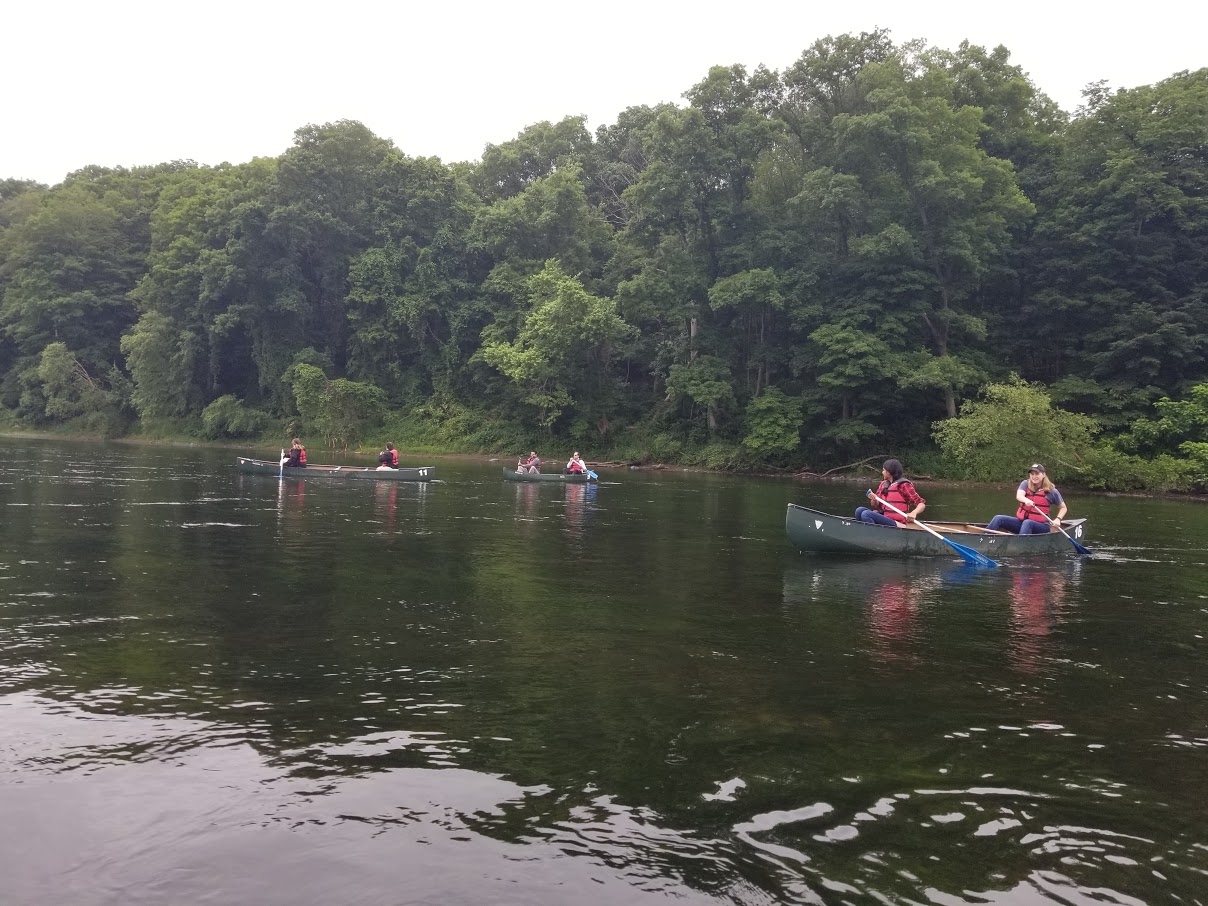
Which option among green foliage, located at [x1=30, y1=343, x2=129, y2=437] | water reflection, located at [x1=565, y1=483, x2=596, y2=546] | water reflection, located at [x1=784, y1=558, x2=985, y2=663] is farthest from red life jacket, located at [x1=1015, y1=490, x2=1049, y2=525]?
green foliage, located at [x1=30, y1=343, x2=129, y2=437]

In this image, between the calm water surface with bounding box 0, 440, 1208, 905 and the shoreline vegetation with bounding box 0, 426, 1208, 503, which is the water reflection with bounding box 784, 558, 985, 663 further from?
the shoreline vegetation with bounding box 0, 426, 1208, 503

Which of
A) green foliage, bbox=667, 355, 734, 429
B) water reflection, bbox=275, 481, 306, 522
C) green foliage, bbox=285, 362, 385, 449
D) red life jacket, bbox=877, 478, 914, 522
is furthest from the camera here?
green foliage, bbox=285, 362, 385, 449

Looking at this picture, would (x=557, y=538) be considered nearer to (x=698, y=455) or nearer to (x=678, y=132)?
(x=698, y=455)

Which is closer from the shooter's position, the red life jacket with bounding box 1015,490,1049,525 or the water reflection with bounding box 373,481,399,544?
the red life jacket with bounding box 1015,490,1049,525

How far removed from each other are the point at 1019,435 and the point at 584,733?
35499mm

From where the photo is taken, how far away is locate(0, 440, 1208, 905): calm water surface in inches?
197

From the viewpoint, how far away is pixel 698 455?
157ft

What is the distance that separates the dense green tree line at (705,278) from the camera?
140ft

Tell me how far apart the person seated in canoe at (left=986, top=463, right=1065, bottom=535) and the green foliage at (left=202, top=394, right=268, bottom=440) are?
52157 mm

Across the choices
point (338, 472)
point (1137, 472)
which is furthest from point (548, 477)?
point (1137, 472)

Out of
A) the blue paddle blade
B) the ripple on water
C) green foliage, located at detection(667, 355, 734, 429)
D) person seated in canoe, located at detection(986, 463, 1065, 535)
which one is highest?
green foliage, located at detection(667, 355, 734, 429)

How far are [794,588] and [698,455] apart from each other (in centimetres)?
3416

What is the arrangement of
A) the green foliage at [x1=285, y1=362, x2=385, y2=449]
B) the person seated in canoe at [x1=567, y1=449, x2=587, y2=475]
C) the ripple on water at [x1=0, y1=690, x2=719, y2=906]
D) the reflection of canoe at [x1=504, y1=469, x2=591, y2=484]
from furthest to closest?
the green foliage at [x1=285, y1=362, x2=385, y2=449] → the person seated in canoe at [x1=567, y1=449, x2=587, y2=475] → the reflection of canoe at [x1=504, y1=469, x2=591, y2=484] → the ripple on water at [x1=0, y1=690, x2=719, y2=906]

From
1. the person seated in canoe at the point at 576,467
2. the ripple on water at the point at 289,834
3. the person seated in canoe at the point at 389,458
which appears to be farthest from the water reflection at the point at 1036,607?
the person seated in canoe at the point at 389,458
